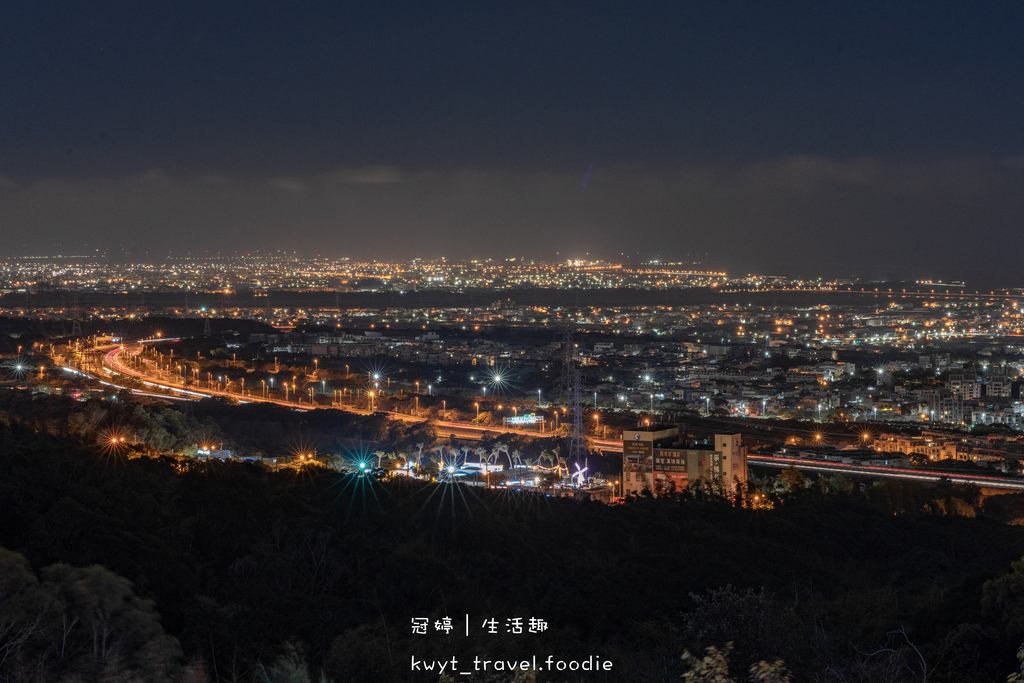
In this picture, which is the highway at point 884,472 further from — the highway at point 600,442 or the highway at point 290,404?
the highway at point 290,404

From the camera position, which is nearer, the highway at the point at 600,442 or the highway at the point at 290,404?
the highway at the point at 600,442

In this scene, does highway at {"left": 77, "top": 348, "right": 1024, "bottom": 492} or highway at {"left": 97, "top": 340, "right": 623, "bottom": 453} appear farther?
highway at {"left": 97, "top": 340, "right": 623, "bottom": 453}

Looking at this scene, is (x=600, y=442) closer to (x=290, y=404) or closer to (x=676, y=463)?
(x=676, y=463)

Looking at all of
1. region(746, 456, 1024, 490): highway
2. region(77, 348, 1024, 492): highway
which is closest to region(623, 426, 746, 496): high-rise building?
region(746, 456, 1024, 490): highway

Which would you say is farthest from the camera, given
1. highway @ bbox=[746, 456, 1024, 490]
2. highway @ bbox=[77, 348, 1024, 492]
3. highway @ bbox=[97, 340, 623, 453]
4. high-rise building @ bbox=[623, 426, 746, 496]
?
highway @ bbox=[97, 340, 623, 453]

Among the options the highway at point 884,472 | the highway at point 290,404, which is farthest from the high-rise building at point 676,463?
the highway at point 290,404

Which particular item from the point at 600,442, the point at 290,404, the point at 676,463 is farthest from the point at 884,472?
the point at 290,404

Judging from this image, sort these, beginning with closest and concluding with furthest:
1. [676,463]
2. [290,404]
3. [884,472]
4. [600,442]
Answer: [676,463] < [884,472] < [600,442] < [290,404]

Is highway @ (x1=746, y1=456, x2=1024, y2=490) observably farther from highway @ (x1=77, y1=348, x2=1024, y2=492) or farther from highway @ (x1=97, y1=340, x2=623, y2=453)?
highway @ (x1=97, y1=340, x2=623, y2=453)

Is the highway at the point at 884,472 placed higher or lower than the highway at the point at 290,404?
lower

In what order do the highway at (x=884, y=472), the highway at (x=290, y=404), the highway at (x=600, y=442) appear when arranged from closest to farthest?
the highway at (x=884, y=472) < the highway at (x=600, y=442) < the highway at (x=290, y=404)

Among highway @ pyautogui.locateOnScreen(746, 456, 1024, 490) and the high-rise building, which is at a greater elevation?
the high-rise building
